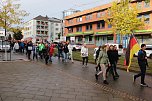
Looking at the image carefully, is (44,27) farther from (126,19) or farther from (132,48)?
(132,48)

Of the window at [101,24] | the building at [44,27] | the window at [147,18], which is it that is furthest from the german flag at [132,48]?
the building at [44,27]

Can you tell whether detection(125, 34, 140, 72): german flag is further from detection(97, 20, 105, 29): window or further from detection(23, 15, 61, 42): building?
detection(23, 15, 61, 42): building

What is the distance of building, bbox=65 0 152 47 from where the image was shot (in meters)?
42.7

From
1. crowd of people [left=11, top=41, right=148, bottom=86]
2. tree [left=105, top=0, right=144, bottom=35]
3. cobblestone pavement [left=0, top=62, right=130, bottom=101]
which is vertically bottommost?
cobblestone pavement [left=0, top=62, right=130, bottom=101]

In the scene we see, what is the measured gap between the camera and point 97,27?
5825 centimetres

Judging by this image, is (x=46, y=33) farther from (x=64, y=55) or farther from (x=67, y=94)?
(x=67, y=94)

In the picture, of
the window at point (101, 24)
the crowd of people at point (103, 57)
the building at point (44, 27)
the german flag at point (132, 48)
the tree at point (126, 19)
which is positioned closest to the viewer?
the crowd of people at point (103, 57)

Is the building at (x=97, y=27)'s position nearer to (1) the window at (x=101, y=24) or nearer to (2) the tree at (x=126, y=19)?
(1) the window at (x=101, y=24)

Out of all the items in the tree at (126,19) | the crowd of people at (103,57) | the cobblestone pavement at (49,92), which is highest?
the tree at (126,19)

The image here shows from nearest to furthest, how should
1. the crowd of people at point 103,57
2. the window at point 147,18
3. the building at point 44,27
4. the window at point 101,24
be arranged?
the crowd of people at point 103,57, the window at point 147,18, the window at point 101,24, the building at point 44,27

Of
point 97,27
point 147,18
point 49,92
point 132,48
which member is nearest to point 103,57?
point 132,48

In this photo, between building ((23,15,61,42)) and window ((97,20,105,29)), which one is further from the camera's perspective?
building ((23,15,61,42))

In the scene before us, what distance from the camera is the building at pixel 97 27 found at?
4267 cm

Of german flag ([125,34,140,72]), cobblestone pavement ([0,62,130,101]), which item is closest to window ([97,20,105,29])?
german flag ([125,34,140,72])
